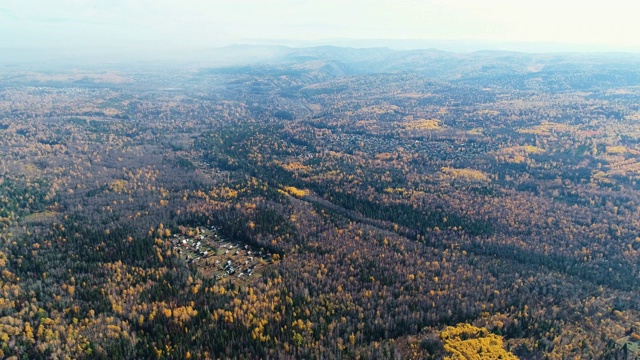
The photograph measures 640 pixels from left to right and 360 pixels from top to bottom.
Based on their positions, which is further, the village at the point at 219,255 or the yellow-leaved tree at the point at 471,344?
the village at the point at 219,255

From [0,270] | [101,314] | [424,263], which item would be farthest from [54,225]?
[424,263]

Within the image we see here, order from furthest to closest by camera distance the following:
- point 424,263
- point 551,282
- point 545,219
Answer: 1. point 545,219
2. point 424,263
3. point 551,282

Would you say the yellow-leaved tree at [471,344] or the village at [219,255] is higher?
the village at [219,255]

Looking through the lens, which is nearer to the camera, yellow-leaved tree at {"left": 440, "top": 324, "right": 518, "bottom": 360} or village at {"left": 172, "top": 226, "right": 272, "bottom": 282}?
yellow-leaved tree at {"left": 440, "top": 324, "right": 518, "bottom": 360}

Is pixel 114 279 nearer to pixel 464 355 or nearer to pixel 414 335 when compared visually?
pixel 414 335

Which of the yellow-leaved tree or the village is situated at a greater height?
the village

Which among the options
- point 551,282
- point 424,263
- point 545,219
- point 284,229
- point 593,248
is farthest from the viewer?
point 545,219

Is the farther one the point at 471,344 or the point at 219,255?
the point at 219,255

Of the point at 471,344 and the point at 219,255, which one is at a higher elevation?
the point at 219,255
